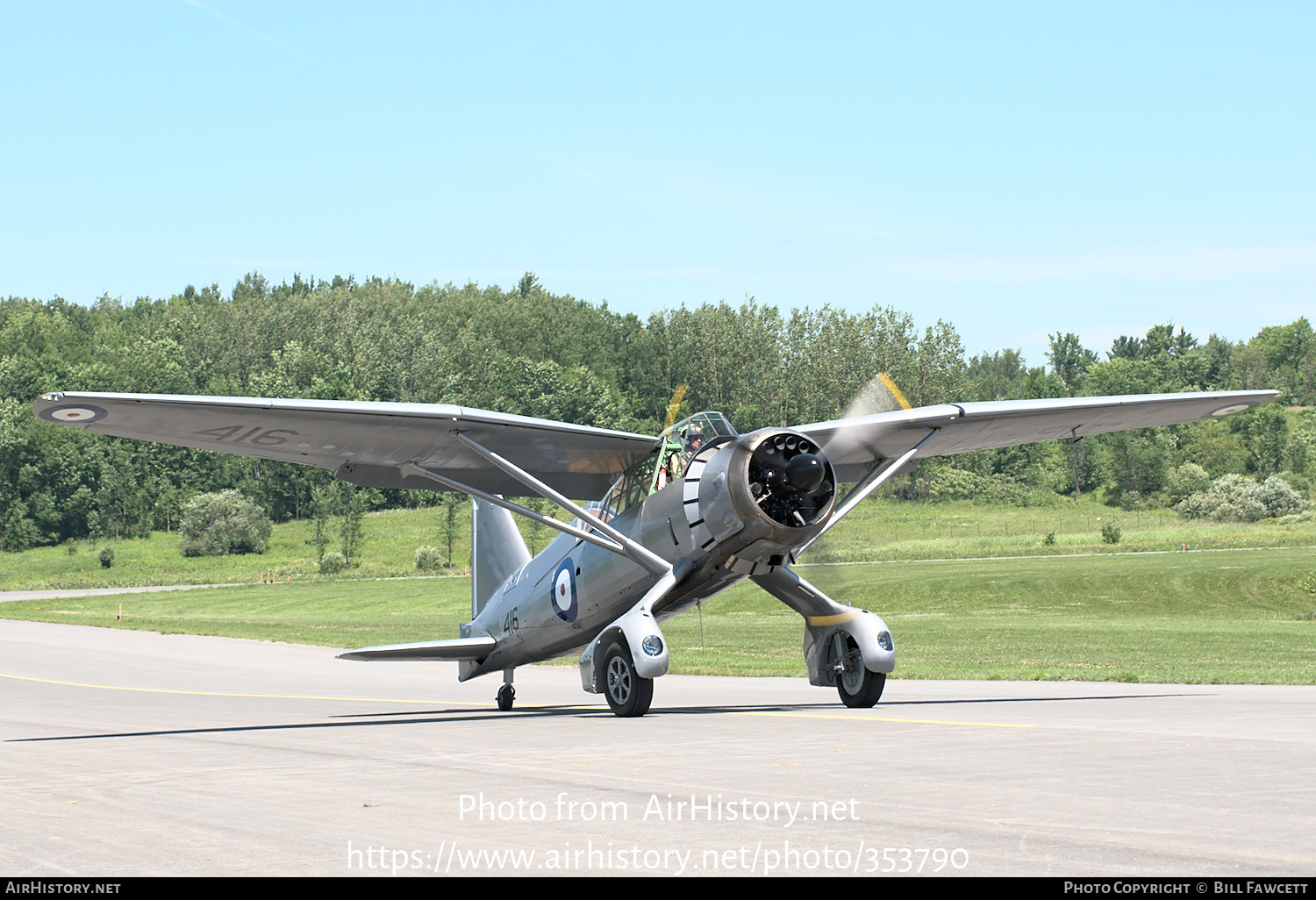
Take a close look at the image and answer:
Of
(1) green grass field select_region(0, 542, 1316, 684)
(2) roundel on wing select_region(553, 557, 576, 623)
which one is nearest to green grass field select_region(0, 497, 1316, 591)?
(1) green grass field select_region(0, 542, 1316, 684)

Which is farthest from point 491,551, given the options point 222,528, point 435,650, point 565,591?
point 222,528

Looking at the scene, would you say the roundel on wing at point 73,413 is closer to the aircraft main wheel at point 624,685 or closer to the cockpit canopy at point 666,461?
the cockpit canopy at point 666,461

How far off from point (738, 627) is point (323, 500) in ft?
169

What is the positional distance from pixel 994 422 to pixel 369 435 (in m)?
8.88

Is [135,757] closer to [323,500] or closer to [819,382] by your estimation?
[323,500]

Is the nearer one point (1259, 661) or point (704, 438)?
point (704, 438)

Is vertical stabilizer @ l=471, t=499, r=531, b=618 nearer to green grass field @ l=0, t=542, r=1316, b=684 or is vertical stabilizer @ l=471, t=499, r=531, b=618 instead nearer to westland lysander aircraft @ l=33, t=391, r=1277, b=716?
westland lysander aircraft @ l=33, t=391, r=1277, b=716

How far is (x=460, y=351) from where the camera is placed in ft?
493

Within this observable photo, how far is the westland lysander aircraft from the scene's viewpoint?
1505cm

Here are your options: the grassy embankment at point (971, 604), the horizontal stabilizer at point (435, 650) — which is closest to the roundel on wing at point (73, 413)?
the horizontal stabilizer at point (435, 650)

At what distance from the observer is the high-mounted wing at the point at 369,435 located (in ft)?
48.4

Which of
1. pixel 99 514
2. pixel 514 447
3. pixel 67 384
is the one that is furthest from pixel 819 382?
pixel 514 447

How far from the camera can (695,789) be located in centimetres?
866

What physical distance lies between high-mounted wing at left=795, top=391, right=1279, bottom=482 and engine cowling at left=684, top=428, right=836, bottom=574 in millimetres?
1428
